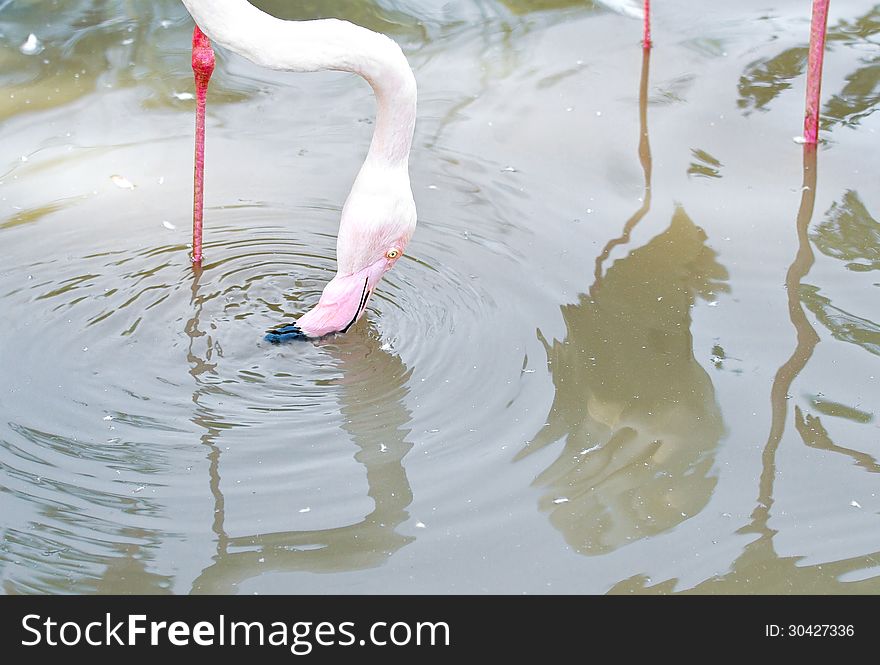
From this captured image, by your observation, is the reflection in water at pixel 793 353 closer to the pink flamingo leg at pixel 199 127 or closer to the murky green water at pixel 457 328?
the murky green water at pixel 457 328

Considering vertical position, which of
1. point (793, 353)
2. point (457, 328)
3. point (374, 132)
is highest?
point (374, 132)

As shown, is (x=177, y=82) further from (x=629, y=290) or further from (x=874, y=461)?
(x=874, y=461)

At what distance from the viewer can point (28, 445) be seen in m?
3.15

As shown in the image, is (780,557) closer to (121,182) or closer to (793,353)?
(793,353)

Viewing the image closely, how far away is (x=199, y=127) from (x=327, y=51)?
92 cm

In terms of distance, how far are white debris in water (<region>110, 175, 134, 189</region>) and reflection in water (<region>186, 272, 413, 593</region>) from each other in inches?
35.7

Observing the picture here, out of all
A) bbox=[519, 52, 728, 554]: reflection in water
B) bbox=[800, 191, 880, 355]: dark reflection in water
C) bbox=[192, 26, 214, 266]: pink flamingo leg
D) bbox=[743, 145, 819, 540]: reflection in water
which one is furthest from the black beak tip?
bbox=[800, 191, 880, 355]: dark reflection in water

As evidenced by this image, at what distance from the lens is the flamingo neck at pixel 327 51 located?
319 centimetres

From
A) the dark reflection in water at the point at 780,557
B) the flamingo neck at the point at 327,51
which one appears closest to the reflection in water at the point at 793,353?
the dark reflection in water at the point at 780,557

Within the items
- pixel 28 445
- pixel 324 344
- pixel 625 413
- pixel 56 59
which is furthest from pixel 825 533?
pixel 56 59

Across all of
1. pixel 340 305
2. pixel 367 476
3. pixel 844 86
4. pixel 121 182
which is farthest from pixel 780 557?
pixel 844 86

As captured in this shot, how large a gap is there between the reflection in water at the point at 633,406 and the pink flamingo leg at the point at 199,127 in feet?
4.18

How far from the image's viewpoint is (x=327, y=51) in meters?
3.25

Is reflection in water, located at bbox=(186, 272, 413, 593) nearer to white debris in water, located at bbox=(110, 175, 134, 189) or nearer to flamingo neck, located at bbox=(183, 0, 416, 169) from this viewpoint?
flamingo neck, located at bbox=(183, 0, 416, 169)
